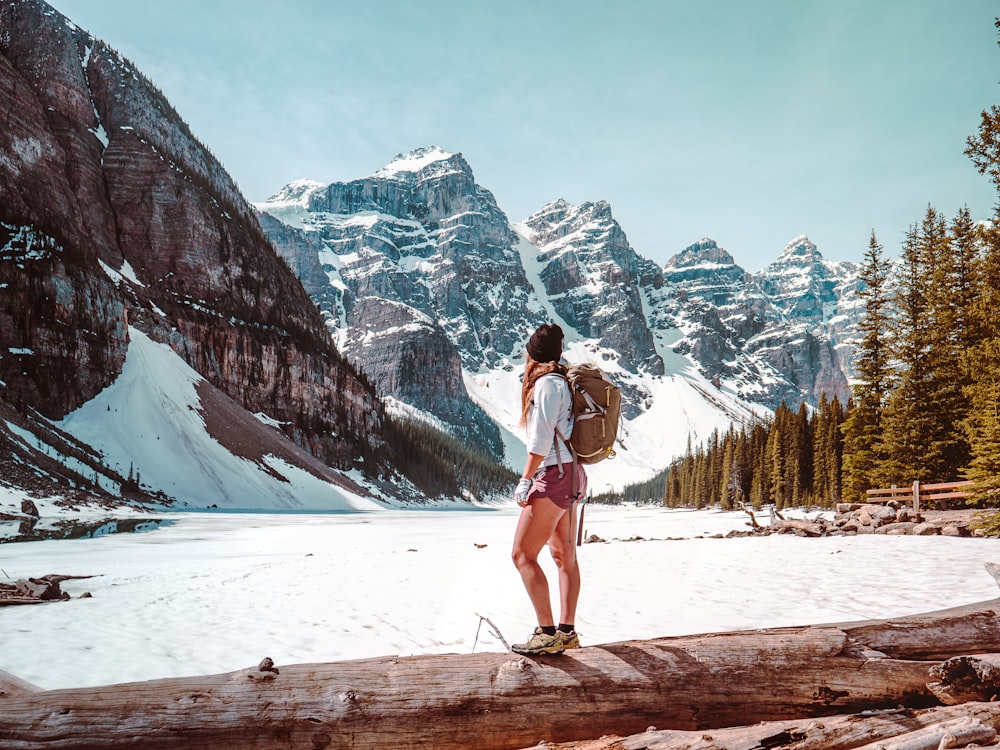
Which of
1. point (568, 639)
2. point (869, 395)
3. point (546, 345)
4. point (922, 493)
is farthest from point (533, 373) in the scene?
point (869, 395)

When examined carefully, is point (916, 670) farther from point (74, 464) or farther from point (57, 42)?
point (57, 42)

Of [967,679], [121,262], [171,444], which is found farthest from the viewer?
[121,262]

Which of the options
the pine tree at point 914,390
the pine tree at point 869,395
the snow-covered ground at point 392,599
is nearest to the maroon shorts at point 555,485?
the snow-covered ground at point 392,599

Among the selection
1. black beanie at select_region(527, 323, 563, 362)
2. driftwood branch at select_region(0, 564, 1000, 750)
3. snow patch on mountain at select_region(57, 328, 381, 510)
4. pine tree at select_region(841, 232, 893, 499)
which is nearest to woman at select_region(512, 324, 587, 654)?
black beanie at select_region(527, 323, 563, 362)

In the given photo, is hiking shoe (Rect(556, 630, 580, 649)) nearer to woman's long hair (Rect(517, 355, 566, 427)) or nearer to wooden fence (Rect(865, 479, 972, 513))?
woman's long hair (Rect(517, 355, 566, 427))

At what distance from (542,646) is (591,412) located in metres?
1.78

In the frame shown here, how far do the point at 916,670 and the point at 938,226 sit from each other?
32.7 m

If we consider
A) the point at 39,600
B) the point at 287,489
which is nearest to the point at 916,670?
the point at 39,600

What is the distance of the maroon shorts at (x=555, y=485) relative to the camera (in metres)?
4.70

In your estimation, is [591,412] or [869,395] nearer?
[591,412]

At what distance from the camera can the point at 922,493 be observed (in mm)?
24750

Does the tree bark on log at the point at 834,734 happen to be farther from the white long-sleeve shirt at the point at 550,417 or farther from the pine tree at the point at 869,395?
the pine tree at the point at 869,395

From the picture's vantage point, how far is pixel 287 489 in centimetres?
5638

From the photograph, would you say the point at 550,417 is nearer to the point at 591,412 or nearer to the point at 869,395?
the point at 591,412
